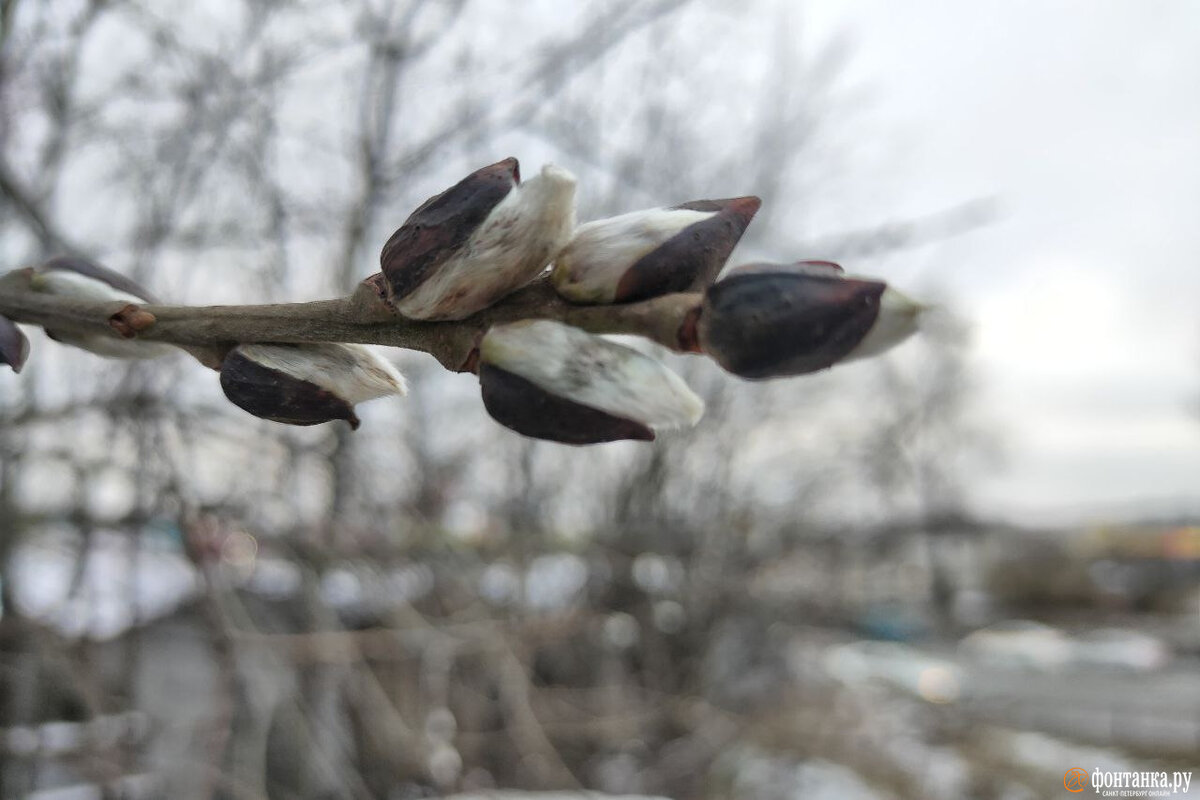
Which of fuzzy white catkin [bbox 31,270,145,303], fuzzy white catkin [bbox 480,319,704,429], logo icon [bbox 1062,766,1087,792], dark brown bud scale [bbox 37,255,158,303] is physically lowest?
logo icon [bbox 1062,766,1087,792]

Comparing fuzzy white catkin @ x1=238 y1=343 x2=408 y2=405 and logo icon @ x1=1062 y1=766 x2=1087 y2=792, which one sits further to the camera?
logo icon @ x1=1062 y1=766 x2=1087 y2=792

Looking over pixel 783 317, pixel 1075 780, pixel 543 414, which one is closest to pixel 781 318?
pixel 783 317

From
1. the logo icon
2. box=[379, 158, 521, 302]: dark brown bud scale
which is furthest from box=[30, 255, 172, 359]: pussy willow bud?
the logo icon

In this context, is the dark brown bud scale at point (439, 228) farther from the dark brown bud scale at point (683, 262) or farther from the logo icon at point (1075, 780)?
the logo icon at point (1075, 780)

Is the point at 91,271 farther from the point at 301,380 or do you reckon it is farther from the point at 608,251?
the point at 608,251

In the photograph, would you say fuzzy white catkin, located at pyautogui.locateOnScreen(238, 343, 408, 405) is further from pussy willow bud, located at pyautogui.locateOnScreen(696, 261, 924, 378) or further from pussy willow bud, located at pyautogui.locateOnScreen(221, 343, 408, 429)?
pussy willow bud, located at pyautogui.locateOnScreen(696, 261, 924, 378)

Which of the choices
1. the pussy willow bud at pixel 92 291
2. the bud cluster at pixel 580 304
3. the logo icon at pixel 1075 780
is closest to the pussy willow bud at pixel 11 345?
the pussy willow bud at pixel 92 291

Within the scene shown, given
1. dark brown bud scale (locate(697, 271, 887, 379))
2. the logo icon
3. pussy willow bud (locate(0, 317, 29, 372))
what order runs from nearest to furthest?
dark brown bud scale (locate(697, 271, 887, 379)), pussy willow bud (locate(0, 317, 29, 372)), the logo icon

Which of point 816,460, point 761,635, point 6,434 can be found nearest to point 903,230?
point 6,434

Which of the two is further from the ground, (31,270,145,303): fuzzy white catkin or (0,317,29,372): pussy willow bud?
(31,270,145,303): fuzzy white catkin
